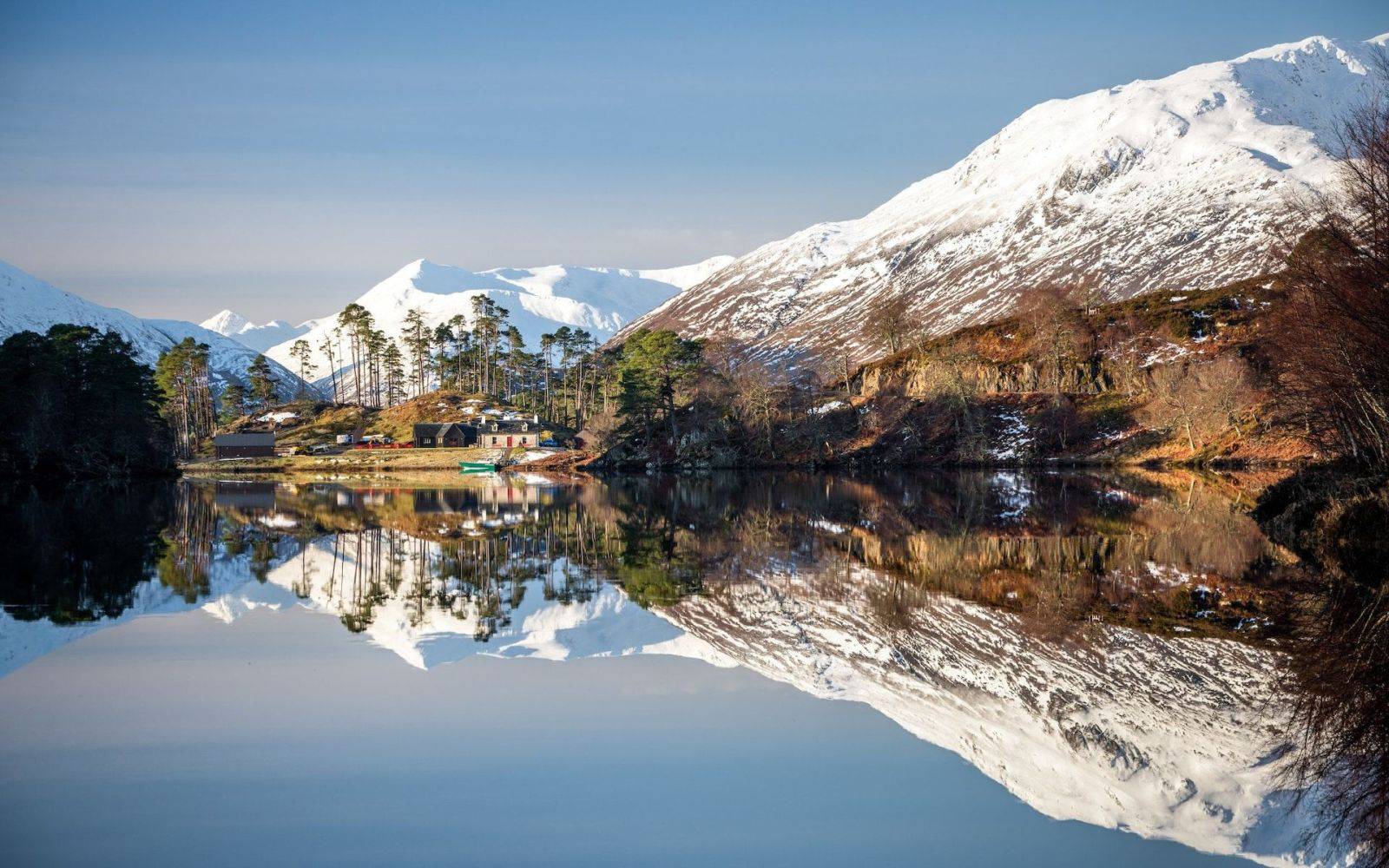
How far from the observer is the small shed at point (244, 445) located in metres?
147

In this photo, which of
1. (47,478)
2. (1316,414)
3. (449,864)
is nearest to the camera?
(449,864)

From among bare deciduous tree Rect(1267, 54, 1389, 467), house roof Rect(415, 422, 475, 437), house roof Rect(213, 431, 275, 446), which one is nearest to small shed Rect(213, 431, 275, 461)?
house roof Rect(213, 431, 275, 446)

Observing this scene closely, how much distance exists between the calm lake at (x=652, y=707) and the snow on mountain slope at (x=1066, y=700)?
0.06m

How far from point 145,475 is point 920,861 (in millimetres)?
109944

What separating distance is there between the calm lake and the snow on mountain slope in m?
0.06

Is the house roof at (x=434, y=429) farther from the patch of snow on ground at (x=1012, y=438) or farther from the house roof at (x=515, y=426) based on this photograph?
the patch of snow on ground at (x=1012, y=438)

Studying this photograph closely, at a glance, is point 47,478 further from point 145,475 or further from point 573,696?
point 573,696

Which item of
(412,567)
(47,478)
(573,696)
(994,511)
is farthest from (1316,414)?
(47,478)

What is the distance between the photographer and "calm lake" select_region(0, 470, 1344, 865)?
10586 mm

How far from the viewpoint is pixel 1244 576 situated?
25.7 meters

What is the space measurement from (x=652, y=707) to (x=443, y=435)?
12846 cm

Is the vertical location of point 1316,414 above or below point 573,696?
above

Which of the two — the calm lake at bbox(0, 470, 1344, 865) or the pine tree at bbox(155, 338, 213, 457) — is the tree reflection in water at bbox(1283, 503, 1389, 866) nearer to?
the calm lake at bbox(0, 470, 1344, 865)

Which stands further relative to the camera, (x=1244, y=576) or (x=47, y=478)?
(x=47, y=478)
